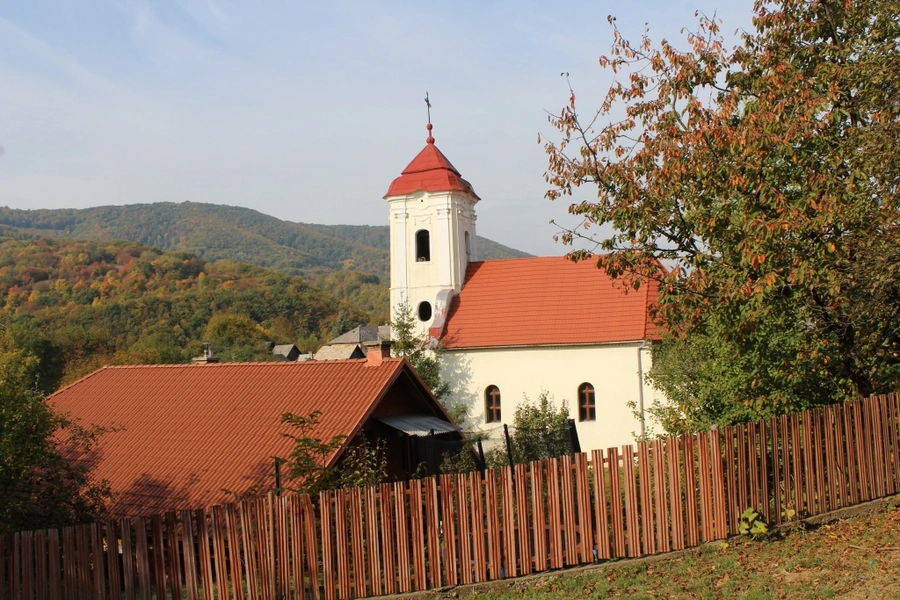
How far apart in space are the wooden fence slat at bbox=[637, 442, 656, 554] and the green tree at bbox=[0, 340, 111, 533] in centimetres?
725

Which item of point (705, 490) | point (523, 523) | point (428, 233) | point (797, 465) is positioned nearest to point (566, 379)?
point (428, 233)

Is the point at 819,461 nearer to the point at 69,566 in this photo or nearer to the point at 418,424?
the point at 418,424

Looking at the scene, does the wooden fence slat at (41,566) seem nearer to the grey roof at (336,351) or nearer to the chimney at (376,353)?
the chimney at (376,353)

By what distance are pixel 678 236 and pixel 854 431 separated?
362cm

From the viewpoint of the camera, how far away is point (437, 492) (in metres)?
9.74

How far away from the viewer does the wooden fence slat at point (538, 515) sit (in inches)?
389

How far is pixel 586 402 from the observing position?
1212 inches

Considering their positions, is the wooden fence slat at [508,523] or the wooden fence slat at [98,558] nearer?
the wooden fence slat at [98,558]

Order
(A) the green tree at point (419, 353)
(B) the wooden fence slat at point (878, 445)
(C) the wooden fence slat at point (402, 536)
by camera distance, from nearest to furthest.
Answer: (C) the wooden fence slat at point (402, 536) < (B) the wooden fence slat at point (878, 445) < (A) the green tree at point (419, 353)

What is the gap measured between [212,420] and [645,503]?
10247 millimetres

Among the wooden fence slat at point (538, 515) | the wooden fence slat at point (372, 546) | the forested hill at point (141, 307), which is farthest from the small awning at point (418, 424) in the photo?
the forested hill at point (141, 307)

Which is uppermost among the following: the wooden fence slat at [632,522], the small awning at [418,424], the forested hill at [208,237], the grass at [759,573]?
the forested hill at [208,237]

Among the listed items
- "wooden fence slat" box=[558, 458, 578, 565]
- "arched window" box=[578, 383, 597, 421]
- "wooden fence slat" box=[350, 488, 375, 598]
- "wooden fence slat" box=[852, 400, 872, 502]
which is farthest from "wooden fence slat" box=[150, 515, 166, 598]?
"arched window" box=[578, 383, 597, 421]

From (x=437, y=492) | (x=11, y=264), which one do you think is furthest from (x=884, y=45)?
(x=11, y=264)
